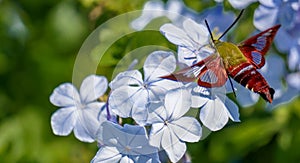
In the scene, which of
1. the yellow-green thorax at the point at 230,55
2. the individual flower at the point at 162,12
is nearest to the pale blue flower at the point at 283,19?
the individual flower at the point at 162,12

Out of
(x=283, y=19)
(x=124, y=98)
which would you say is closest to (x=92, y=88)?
(x=124, y=98)

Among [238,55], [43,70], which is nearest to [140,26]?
[238,55]

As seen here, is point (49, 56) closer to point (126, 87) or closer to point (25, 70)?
point (25, 70)

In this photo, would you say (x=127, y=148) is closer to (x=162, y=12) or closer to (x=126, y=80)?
(x=126, y=80)

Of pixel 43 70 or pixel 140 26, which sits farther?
pixel 43 70

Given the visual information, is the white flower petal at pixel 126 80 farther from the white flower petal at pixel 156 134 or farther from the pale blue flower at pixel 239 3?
the pale blue flower at pixel 239 3

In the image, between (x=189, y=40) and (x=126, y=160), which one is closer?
(x=126, y=160)
